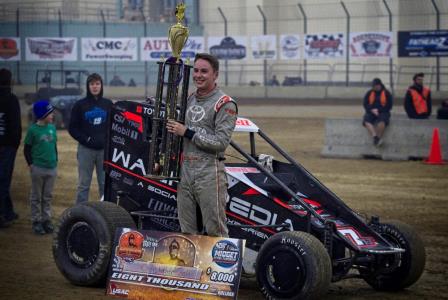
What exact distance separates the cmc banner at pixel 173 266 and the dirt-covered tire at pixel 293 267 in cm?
48

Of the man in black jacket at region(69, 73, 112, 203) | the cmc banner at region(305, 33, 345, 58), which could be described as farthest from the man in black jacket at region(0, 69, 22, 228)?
the cmc banner at region(305, 33, 345, 58)

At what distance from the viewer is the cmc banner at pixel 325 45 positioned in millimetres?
35250

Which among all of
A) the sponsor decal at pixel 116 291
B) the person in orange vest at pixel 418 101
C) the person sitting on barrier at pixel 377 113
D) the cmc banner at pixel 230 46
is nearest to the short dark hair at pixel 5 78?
the sponsor decal at pixel 116 291

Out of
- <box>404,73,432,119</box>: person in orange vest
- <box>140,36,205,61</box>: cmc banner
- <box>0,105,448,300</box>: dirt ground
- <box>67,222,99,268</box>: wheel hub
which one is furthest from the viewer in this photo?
<box>140,36,205,61</box>: cmc banner

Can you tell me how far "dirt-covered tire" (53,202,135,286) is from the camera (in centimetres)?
752

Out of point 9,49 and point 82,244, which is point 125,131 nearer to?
point 82,244

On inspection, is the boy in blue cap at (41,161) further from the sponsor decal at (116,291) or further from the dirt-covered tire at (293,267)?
the dirt-covered tire at (293,267)

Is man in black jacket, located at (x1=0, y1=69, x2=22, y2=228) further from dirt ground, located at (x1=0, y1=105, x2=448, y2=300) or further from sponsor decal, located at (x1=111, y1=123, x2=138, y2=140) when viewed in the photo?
sponsor decal, located at (x1=111, y1=123, x2=138, y2=140)

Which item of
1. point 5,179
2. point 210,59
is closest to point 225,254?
point 210,59

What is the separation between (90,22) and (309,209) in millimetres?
32649

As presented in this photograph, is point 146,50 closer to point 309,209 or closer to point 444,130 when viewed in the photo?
point 444,130

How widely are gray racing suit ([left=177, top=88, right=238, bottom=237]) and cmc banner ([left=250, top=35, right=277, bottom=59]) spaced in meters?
30.7

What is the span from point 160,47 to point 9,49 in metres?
6.40

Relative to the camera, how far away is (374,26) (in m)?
34.1
